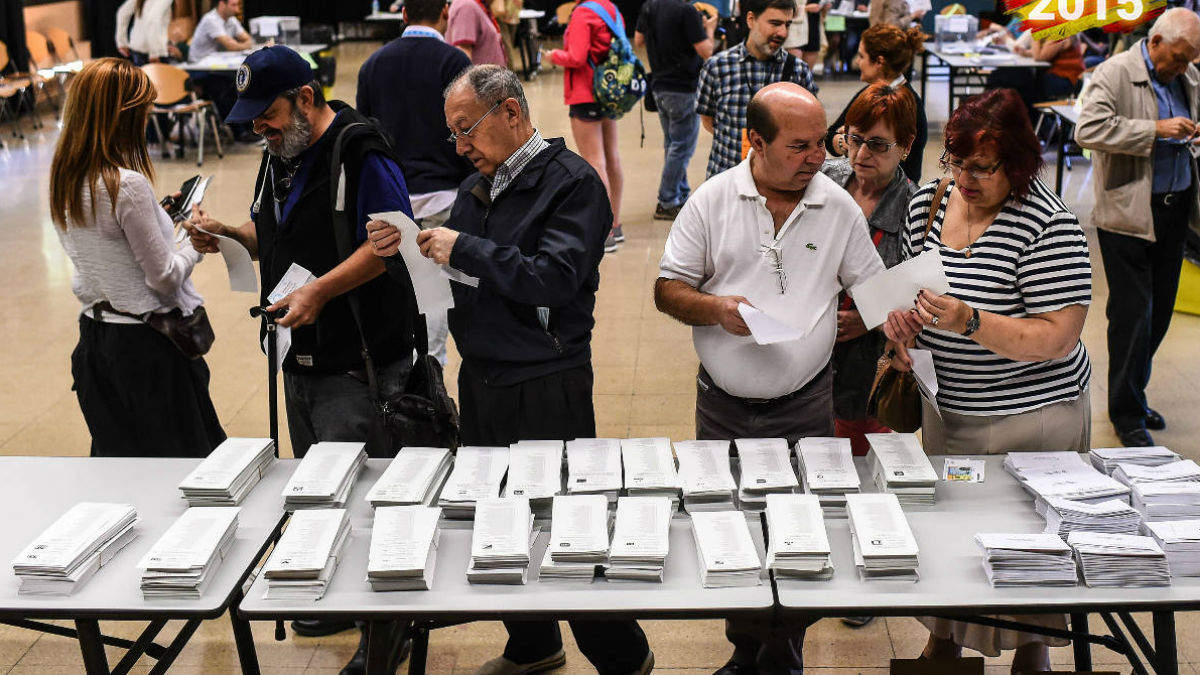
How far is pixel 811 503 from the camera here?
8.79 ft

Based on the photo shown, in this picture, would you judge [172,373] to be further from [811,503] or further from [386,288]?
[811,503]

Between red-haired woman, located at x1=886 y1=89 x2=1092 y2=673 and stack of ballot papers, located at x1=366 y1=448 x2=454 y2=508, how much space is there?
3.83ft

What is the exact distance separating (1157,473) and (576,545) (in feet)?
4.58

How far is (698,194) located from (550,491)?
946mm

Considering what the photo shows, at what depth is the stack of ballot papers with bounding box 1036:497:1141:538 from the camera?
2.55m

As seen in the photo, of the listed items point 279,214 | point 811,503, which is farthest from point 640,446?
point 279,214

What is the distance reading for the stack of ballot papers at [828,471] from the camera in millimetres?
2775

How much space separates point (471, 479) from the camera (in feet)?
9.39

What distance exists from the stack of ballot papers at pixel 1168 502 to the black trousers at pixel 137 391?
2.82 meters

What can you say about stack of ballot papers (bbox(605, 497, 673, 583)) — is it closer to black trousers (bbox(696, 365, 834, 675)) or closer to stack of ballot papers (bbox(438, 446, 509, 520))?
stack of ballot papers (bbox(438, 446, 509, 520))

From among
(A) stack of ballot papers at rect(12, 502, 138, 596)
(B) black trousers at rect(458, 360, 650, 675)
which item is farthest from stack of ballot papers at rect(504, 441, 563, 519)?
(A) stack of ballot papers at rect(12, 502, 138, 596)

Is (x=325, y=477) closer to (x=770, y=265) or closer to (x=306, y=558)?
(x=306, y=558)

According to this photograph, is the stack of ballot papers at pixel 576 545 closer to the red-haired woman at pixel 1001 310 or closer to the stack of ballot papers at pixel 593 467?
the stack of ballot papers at pixel 593 467

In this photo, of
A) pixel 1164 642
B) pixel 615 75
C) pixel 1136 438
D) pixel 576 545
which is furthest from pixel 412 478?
pixel 615 75
